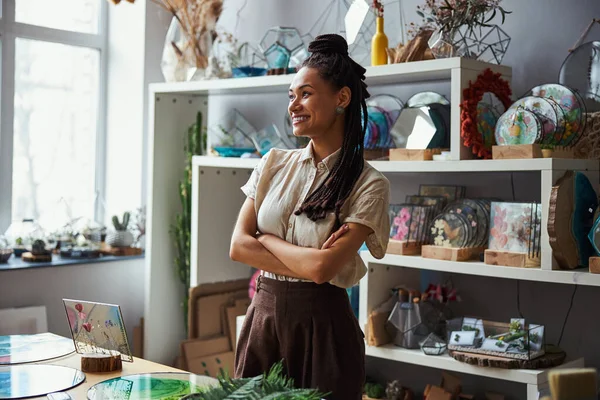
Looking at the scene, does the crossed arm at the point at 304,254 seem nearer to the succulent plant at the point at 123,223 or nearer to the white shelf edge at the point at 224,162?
the white shelf edge at the point at 224,162

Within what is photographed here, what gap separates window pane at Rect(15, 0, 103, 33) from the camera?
4.36 m

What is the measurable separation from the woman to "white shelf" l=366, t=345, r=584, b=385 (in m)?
0.78

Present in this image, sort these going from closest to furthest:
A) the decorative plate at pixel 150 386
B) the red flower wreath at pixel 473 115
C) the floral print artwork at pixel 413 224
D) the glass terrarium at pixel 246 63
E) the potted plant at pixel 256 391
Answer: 1. the potted plant at pixel 256 391
2. the decorative plate at pixel 150 386
3. the red flower wreath at pixel 473 115
4. the floral print artwork at pixel 413 224
5. the glass terrarium at pixel 246 63

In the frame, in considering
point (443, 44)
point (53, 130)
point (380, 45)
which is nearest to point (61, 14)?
point (53, 130)

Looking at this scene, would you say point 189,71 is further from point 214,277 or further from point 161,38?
point 214,277

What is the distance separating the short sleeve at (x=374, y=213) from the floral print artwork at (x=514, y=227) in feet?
2.54

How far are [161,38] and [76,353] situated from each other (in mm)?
2684

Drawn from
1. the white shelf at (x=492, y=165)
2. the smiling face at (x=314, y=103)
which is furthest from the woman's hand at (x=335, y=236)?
the white shelf at (x=492, y=165)

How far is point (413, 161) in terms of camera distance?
299 centimetres

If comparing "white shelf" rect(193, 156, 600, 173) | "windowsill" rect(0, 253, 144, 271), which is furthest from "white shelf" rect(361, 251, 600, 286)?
"windowsill" rect(0, 253, 144, 271)

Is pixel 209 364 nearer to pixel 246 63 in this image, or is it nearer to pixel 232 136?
pixel 232 136

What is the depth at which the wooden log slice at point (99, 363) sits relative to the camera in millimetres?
2053

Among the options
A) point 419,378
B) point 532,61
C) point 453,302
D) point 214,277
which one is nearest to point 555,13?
point 532,61

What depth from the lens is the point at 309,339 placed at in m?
2.11
